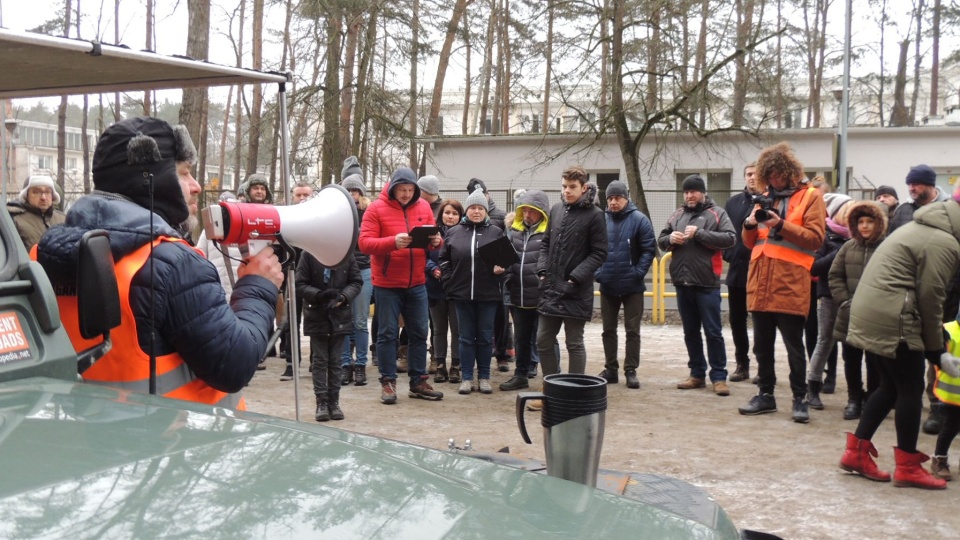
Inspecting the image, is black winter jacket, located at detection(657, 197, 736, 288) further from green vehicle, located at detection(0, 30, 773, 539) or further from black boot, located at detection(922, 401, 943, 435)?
green vehicle, located at detection(0, 30, 773, 539)

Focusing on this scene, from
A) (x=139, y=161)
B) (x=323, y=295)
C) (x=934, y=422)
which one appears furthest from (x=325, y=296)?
(x=934, y=422)

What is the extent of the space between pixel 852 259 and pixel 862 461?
2093 millimetres

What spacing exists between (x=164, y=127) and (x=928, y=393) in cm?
708

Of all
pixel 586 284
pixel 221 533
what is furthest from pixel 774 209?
pixel 221 533

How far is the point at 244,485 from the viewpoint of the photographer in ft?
4.96

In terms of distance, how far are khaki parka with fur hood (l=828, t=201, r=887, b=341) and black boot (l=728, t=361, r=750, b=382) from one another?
1.65 m

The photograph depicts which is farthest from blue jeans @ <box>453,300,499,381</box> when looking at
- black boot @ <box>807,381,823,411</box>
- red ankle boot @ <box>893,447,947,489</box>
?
red ankle boot @ <box>893,447,947,489</box>

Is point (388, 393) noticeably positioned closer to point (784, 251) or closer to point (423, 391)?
point (423, 391)

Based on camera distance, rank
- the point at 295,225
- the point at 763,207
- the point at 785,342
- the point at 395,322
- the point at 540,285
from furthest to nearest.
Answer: the point at 540,285 < the point at 395,322 < the point at 785,342 < the point at 763,207 < the point at 295,225

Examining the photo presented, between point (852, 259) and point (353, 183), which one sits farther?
point (353, 183)

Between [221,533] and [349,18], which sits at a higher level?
[349,18]

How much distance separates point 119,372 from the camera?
261cm

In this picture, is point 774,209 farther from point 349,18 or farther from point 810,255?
point 349,18

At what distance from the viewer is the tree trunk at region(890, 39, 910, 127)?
35062 millimetres
